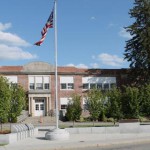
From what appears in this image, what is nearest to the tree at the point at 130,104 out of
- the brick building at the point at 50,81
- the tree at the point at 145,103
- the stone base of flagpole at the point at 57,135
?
the tree at the point at 145,103

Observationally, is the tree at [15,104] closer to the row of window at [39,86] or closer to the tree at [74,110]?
the tree at [74,110]

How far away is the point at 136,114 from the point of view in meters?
55.4

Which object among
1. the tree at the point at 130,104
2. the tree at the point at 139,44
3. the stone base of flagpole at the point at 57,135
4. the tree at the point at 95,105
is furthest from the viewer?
the tree at the point at 139,44

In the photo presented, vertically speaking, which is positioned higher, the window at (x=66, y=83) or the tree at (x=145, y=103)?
the window at (x=66, y=83)

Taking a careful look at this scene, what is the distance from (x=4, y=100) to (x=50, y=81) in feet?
51.9

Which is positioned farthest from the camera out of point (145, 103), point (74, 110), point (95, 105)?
point (74, 110)

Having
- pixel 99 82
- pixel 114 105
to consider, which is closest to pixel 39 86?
pixel 99 82

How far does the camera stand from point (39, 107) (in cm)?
6625

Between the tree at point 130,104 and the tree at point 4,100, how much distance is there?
1525 cm

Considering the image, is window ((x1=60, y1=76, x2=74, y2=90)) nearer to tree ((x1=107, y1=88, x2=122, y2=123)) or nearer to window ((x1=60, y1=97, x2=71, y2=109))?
window ((x1=60, y1=97, x2=71, y2=109))

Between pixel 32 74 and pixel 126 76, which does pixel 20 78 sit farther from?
pixel 126 76

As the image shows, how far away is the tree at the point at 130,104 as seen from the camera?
2194 inches

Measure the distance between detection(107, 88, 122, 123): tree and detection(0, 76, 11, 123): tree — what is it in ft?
44.4

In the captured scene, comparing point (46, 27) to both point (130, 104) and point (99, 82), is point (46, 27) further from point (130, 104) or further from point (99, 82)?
point (99, 82)
